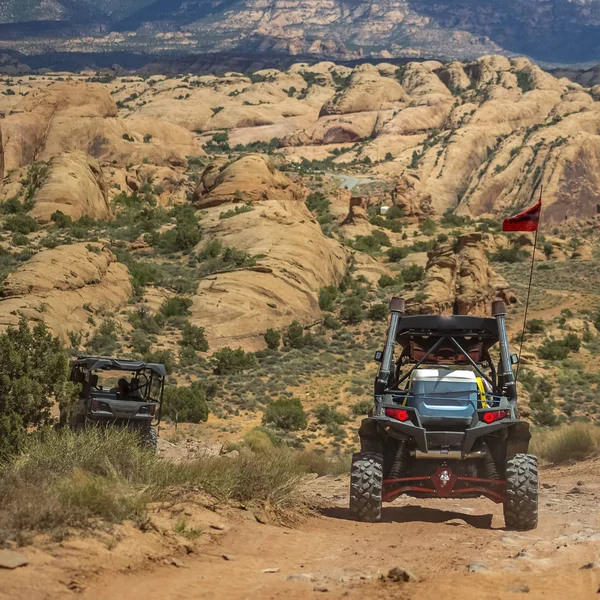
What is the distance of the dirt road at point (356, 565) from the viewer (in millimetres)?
7129

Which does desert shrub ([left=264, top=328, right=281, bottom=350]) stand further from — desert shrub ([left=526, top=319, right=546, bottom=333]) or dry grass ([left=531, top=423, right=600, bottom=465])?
dry grass ([left=531, top=423, right=600, bottom=465])

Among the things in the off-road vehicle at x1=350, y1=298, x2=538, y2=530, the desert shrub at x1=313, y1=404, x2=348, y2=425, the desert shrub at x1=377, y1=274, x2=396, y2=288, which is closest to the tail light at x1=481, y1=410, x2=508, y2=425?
the off-road vehicle at x1=350, y1=298, x2=538, y2=530

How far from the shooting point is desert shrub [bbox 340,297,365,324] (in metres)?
49.7

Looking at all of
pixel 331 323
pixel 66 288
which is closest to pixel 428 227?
Answer: pixel 331 323

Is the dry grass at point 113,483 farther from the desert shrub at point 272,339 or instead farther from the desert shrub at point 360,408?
the desert shrub at point 272,339

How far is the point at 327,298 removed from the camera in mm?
51219

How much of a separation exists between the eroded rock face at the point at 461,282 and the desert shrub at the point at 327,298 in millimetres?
5529

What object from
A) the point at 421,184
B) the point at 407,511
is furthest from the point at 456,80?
the point at 407,511

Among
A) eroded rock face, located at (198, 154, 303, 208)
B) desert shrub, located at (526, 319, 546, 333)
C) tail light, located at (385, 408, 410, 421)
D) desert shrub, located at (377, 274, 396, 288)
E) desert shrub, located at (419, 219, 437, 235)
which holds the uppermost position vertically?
tail light, located at (385, 408, 410, 421)

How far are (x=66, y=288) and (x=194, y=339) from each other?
19.9 feet

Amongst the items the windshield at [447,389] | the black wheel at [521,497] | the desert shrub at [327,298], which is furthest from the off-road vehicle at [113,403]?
the desert shrub at [327,298]

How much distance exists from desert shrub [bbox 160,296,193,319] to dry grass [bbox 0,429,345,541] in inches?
1255

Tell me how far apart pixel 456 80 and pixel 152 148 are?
9304 cm

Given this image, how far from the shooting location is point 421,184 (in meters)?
124
